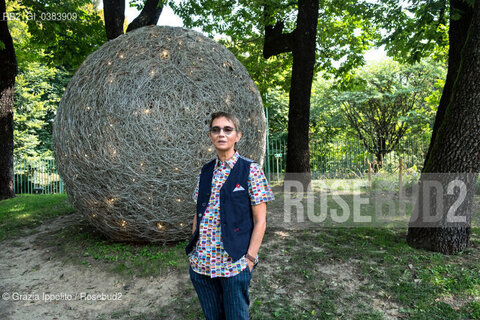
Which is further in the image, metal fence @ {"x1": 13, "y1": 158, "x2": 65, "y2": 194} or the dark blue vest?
metal fence @ {"x1": 13, "y1": 158, "x2": 65, "y2": 194}

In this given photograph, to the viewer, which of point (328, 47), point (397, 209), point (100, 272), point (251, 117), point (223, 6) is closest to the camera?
point (100, 272)

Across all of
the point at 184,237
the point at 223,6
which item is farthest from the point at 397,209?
the point at 223,6

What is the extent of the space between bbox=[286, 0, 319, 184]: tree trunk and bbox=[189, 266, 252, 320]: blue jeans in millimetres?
6922

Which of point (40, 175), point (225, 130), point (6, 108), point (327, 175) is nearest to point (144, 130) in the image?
point (225, 130)

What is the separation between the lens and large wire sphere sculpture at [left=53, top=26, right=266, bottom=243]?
437 cm

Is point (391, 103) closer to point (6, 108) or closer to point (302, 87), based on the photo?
point (302, 87)

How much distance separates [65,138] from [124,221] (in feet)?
4.63

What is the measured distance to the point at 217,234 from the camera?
211cm

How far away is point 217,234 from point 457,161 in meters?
3.97

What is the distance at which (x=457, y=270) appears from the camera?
14.0 feet

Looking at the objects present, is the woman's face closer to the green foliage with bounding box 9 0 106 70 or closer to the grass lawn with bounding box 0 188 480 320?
the grass lawn with bounding box 0 188 480 320

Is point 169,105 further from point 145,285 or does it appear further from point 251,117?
point 145,285

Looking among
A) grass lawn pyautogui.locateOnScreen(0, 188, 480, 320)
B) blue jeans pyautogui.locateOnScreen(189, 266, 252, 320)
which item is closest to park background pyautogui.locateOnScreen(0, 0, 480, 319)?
grass lawn pyautogui.locateOnScreen(0, 188, 480, 320)

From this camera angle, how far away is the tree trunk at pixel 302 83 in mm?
8633
